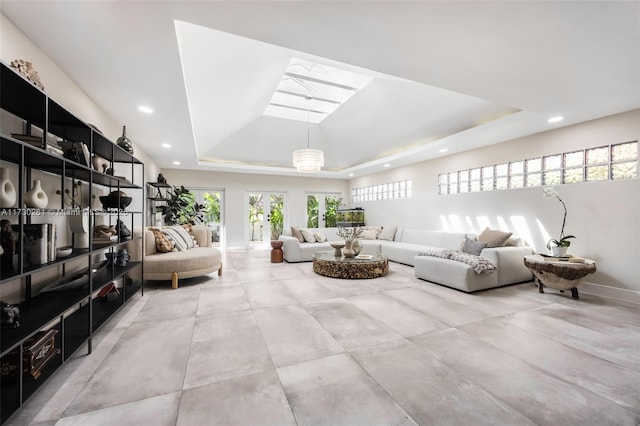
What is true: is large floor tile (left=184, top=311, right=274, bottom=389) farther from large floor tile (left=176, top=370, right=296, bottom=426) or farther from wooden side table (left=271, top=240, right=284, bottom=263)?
wooden side table (left=271, top=240, right=284, bottom=263)

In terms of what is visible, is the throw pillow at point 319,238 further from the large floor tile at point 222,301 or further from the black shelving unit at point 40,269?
the black shelving unit at point 40,269

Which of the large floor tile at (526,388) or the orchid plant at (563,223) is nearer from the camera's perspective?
the large floor tile at (526,388)

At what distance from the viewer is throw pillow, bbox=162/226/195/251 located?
4.61 m

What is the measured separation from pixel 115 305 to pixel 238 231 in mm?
5589

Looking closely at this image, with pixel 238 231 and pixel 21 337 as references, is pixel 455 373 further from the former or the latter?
pixel 238 231

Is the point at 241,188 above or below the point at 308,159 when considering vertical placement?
below

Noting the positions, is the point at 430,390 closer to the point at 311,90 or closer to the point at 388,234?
the point at 311,90

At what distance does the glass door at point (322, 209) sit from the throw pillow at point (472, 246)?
5.46 m

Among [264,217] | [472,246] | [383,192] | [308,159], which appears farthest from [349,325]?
[264,217]

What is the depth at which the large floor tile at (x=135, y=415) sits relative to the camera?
54.2 inches

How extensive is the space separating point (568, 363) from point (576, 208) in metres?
3.03

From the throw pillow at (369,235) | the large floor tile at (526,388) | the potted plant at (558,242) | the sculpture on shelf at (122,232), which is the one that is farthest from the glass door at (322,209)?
the large floor tile at (526,388)

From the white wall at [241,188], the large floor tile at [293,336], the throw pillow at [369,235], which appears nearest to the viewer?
the large floor tile at [293,336]

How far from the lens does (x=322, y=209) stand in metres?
9.62
